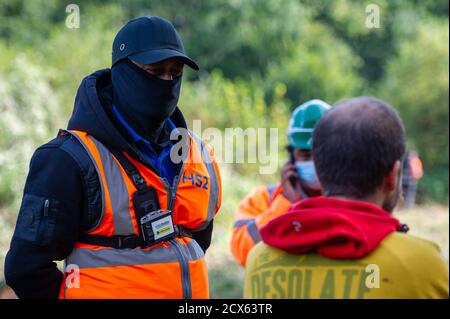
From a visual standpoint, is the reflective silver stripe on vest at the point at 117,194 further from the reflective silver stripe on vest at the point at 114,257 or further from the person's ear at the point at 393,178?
the person's ear at the point at 393,178

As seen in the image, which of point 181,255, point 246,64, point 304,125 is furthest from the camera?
point 246,64

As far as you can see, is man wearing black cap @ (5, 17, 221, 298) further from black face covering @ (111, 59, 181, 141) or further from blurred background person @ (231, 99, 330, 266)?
blurred background person @ (231, 99, 330, 266)

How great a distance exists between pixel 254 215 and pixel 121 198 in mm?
1770

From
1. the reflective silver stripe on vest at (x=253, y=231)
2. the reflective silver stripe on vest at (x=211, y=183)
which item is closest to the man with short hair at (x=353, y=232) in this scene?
the reflective silver stripe on vest at (x=211, y=183)

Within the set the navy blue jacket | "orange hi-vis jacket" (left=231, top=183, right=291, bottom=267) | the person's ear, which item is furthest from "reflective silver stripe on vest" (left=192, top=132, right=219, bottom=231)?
the person's ear

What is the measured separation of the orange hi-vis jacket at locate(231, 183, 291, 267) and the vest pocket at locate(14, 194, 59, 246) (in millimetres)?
1689

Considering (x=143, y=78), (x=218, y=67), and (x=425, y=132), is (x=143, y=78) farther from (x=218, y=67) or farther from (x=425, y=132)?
(x=218, y=67)

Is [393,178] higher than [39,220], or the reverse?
[393,178]

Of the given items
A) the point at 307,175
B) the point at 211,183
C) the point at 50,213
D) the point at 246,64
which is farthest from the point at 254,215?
the point at 246,64

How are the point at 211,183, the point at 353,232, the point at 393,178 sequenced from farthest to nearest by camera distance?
the point at 211,183 < the point at 393,178 < the point at 353,232

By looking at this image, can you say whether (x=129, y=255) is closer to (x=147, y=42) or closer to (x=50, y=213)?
(x=50, y=213)

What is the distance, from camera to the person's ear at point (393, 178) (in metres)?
2.18

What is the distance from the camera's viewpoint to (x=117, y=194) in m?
2.89
